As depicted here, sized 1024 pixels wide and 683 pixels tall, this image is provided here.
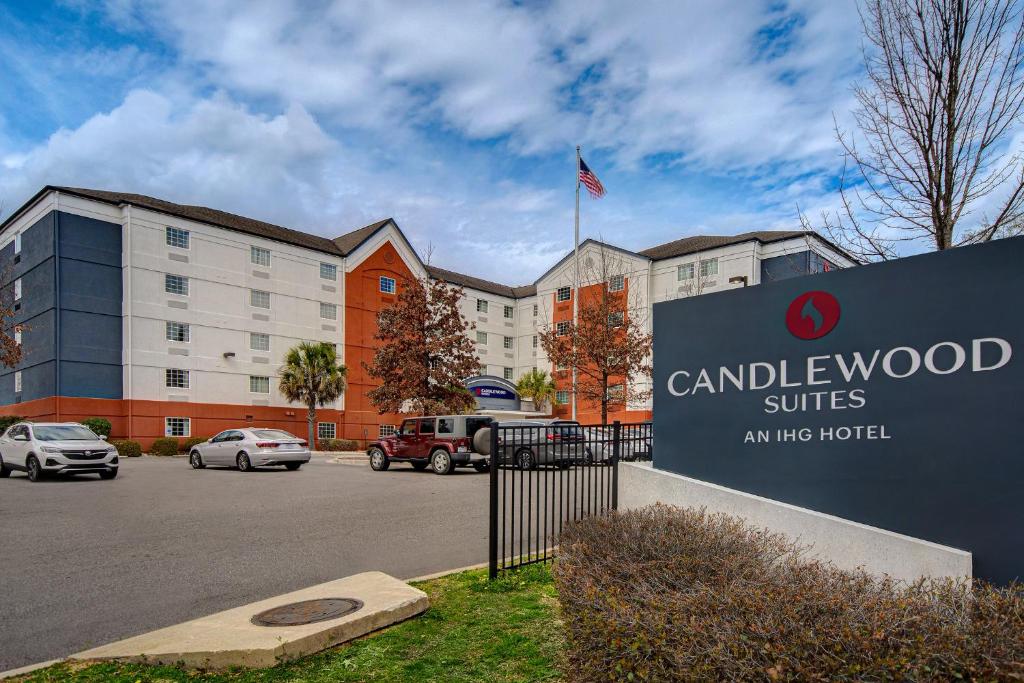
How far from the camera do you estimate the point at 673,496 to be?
287 inches

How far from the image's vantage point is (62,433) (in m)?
18.8

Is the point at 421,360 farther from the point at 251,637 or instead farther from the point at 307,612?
the point at 251,637

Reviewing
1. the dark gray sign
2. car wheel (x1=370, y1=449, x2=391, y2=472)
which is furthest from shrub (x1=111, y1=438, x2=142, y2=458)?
the dark gray sign

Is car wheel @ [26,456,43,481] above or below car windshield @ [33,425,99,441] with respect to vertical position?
below

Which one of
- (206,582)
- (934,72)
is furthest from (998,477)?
(206,582)

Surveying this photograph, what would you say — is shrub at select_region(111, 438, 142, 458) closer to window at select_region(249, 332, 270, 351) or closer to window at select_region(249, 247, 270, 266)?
window at select_region(249, 332, 270, 351)

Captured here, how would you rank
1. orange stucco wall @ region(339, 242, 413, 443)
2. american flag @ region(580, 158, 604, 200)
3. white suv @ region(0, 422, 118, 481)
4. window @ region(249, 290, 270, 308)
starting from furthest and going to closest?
orange stucco wall @ region(339, 242, 413, 443) → window @ region(249, 290, 270, 308) → american flag @ region(580, 158, 604, 200) → white suv @ region(0, 422, 118, 481)

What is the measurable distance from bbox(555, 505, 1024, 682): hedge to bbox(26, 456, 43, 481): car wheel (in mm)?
18907

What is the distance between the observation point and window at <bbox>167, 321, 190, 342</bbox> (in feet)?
120

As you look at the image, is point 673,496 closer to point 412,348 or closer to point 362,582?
point 362,582

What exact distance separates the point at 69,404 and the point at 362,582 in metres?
34.7

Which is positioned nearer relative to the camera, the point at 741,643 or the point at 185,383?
the point at 741,643

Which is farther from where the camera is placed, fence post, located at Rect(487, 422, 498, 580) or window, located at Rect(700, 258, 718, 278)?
window, located at Rect(700, 258, 718, 278)

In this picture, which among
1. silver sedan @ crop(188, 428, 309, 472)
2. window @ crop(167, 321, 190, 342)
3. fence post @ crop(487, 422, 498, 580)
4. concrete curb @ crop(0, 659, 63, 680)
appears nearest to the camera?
concrete curb @ crop(0, 659, 63, 680)
